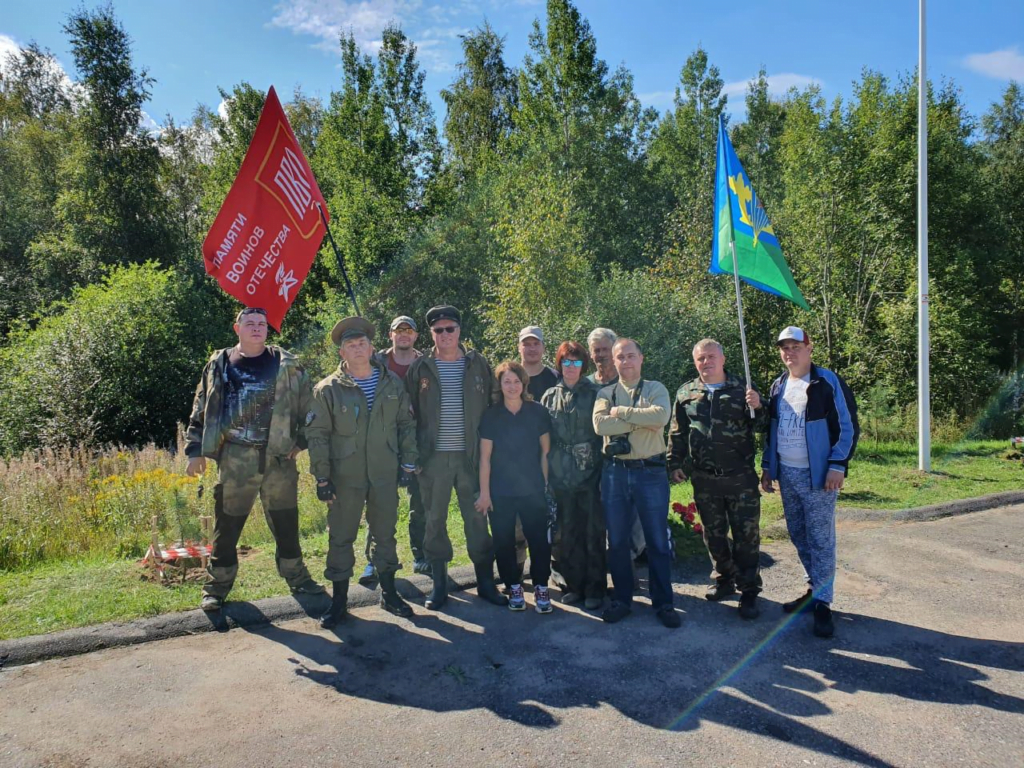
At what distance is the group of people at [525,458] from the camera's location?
4523mm

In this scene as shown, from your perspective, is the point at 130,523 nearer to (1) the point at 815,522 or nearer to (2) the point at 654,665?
(2) the point at 654,665

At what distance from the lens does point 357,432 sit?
4.67m

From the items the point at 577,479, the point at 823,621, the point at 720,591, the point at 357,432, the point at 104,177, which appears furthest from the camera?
the point at 104,177

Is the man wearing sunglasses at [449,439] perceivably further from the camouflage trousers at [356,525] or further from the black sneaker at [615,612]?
the black sneaker at [615,612]

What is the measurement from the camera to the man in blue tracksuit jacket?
438 cm

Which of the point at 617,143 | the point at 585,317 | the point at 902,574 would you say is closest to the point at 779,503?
the point at 902,574

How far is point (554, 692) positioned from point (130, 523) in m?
5.43

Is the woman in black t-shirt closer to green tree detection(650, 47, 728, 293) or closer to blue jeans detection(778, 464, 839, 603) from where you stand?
blue jeans detection(778, 464, 839, 603)

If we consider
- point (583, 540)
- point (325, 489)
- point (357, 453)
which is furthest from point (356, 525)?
point (583, 540)

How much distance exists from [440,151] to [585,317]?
15.4 m

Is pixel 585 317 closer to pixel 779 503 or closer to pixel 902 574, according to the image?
pixel 779 503

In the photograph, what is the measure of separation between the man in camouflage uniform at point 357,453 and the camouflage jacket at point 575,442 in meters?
1.04

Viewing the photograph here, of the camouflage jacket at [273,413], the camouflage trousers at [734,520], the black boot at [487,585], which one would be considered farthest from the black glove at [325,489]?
the camouflage trousers at [734,520]

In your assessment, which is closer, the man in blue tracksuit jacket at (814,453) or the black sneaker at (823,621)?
the black sneaker at (823,621)
